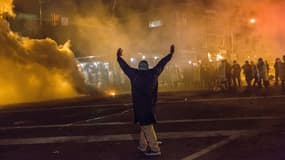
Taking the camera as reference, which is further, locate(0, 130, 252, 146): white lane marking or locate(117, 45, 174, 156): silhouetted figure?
locate(0, 130, 252, 146): white lane marking

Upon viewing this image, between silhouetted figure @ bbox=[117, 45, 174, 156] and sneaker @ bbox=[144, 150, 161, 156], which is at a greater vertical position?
silhouetted figure @ bbox=[117, 45, 174, 156]

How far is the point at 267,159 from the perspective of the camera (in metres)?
6.54

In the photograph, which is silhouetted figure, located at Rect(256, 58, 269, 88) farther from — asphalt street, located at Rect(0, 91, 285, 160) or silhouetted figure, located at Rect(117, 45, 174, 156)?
silhouetted figure, located at Rect(117, 45, 174, 156)

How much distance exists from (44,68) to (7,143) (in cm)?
1694

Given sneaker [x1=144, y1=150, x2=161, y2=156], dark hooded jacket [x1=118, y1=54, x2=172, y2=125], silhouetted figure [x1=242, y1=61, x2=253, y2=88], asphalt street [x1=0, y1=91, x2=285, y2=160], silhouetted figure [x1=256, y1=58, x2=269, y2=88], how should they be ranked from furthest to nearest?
silhouetted figure [x1=242, y1=61, x2=253, y2=88], silhouetted figure [x1=256, y1=58, x2=269, y2=88], asphalt street [x1=0, y1=91, x2=285, y2=160], sneaker [x1=144, y1=150, x2=161, y2=156], dark hooded jacket [x1=118, y1=54, x2=172, y2=125]

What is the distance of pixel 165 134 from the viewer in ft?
30.2

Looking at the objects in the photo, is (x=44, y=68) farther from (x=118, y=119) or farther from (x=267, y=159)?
(x=267, y=159)

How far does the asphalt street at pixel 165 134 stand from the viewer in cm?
739

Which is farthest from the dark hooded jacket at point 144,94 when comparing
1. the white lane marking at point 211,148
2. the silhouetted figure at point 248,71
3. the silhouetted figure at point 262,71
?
the silhouetted figure at point 248,71

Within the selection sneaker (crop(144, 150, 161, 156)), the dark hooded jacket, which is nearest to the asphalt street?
sneaker (crop(144, 150, 161, 156))

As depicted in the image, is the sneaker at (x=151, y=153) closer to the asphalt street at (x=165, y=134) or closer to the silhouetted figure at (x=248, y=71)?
the asphalt street at (x=165, y=134)

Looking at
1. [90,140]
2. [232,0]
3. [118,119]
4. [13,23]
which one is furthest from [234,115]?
[13,23]

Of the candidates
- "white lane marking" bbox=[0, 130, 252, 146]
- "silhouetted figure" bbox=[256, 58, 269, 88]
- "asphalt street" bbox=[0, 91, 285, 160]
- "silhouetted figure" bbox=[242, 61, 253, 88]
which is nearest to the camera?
"asphalt street" bbox=[0, 91, 285, 160]

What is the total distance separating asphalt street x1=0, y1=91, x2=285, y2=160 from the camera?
24.2 ft
